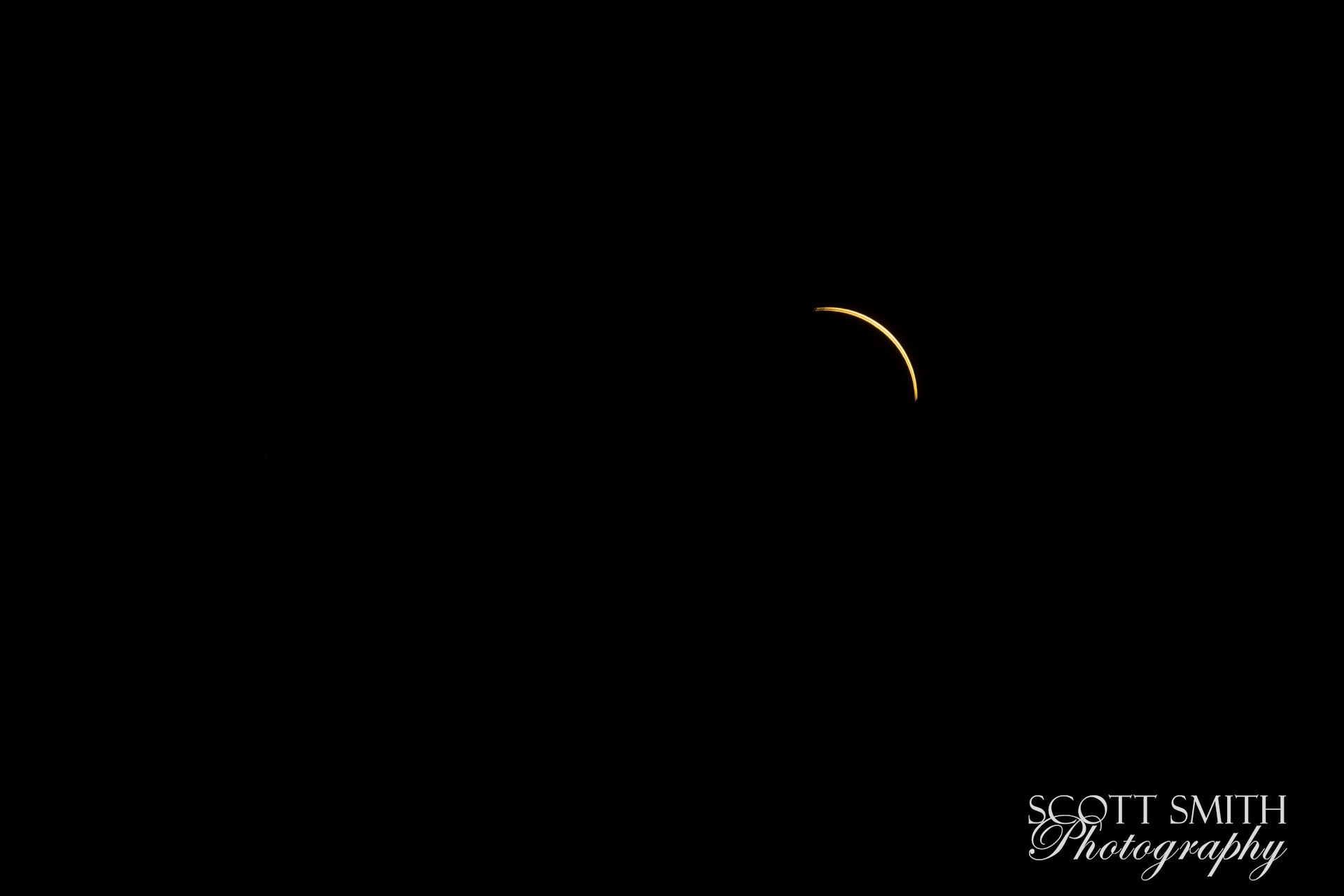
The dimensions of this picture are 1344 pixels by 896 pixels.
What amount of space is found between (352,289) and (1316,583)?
1.72 metres

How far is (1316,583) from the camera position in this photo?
4.95ft

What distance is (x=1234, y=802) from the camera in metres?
1.50

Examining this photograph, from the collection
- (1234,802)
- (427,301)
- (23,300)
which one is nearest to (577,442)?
(427,301)

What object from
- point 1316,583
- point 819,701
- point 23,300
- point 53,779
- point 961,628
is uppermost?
point 23,300

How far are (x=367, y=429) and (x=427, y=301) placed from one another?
0.80 ft

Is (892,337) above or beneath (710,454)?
above

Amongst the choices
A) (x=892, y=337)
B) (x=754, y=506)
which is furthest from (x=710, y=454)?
(x=892, y=337)

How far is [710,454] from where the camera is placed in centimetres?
155

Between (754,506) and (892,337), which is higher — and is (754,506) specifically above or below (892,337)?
below

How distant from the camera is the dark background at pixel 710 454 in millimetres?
1508

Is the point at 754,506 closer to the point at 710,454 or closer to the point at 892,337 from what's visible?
the point at 710,454

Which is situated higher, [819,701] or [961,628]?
[961,628]

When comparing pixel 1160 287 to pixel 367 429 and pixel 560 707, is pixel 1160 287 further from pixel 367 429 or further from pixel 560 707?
pixel 367 429

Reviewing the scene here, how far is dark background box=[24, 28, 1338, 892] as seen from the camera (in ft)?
4.95
